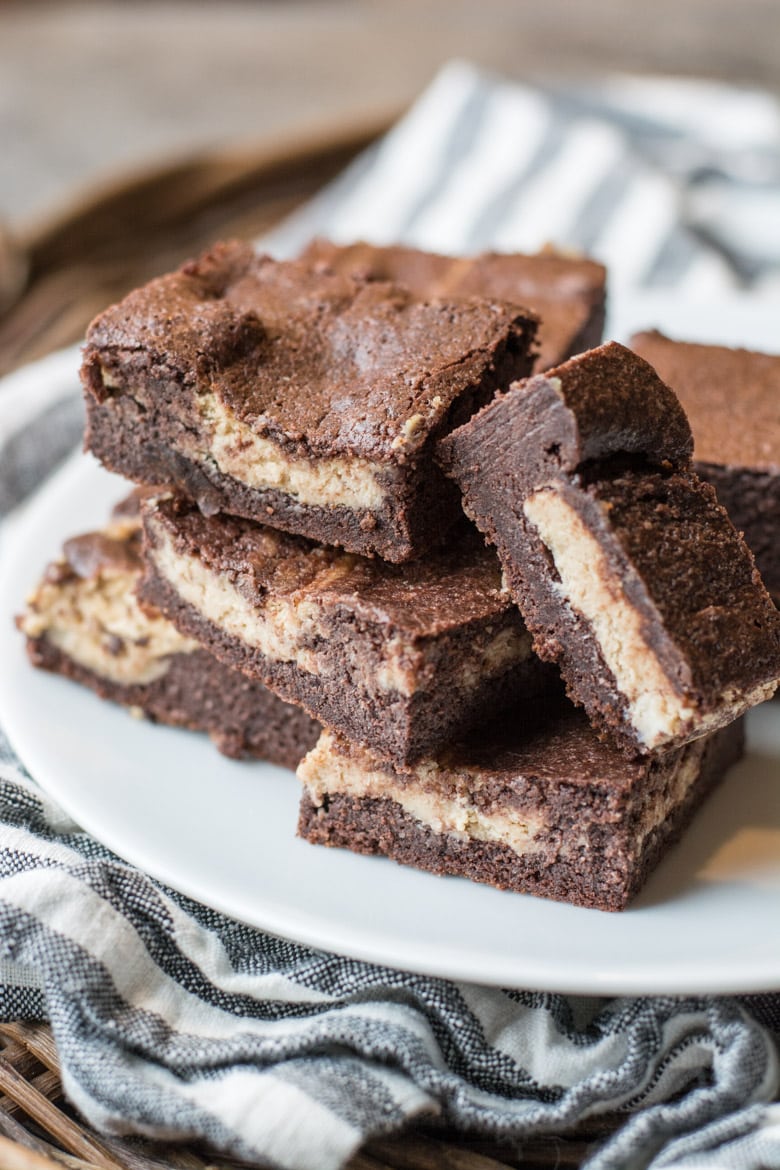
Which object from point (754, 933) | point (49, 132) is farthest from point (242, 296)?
point (49, 132)

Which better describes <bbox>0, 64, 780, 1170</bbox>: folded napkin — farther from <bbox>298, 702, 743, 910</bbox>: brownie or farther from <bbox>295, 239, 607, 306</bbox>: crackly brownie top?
<bbox>295, 239, 607, 306</bbox>: crackly brownie top

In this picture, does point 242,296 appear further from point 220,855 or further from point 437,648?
point 220,855

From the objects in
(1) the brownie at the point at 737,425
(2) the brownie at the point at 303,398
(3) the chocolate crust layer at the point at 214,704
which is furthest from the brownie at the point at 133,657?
(1) the brownie at the point at 737,425

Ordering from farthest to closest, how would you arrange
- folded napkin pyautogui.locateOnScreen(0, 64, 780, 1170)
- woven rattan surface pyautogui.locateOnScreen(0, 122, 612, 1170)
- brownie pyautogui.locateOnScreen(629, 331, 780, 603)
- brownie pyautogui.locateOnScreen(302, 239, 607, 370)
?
woven rattan surface pyautogui.locateOnScreen(0, 122, 612, 1170), brownie pyautogui.locateOnScreen(302, 239, 607, 370), brownie pyautogui.locateOnScreen(629, 331, 780, 603), folded napkin pyautogui.locateOnScreen(0, 64, 780, 1170)

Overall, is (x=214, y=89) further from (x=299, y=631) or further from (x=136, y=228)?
(x=299, y=631)

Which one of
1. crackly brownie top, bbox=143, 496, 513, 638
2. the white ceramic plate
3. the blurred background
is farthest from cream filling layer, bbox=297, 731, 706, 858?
the blurred background

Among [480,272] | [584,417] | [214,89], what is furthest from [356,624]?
[214,89]

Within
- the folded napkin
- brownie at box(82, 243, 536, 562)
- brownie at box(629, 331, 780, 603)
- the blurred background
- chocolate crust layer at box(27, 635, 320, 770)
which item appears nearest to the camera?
the folded napkin
